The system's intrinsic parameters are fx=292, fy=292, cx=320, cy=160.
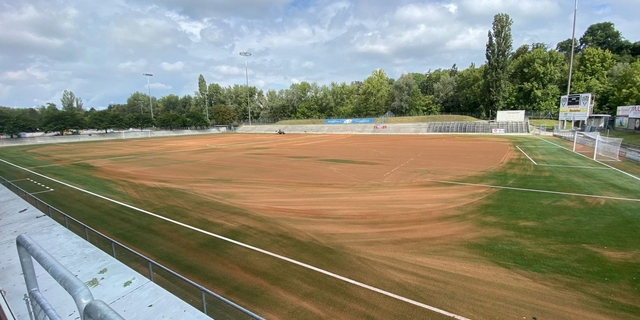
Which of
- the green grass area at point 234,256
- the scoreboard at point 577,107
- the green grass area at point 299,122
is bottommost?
the green grass area at point 234,256

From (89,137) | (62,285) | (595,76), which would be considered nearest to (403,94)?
(595,76)

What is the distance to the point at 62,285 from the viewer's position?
2.44 m

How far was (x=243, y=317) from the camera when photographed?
6.32 m

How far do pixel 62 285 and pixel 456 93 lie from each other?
101 meters

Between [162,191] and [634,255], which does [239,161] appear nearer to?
[162,191]

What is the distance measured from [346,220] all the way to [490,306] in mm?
6057

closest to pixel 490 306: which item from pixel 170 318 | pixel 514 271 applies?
pixel 514 271

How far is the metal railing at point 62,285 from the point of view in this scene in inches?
85.1

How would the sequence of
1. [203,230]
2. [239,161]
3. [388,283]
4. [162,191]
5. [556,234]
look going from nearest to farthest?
[388,283], [556,234], [203,230], [162,191], [239,161]

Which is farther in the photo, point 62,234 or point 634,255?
point 62,234

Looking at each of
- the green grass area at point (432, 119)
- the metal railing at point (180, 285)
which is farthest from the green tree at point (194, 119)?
the metal railing at point (180, 285)

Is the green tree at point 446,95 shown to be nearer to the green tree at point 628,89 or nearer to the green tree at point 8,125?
the green tree at point 628,89

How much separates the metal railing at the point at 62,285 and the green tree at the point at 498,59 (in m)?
81.0

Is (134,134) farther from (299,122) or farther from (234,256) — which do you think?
(234,256)
